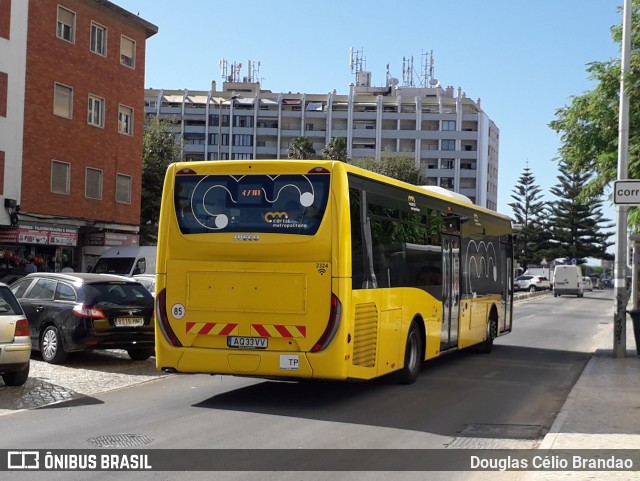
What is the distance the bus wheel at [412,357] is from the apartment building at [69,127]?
21436 millimetres

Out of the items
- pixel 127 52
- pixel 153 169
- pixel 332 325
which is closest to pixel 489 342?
pixel 332 325

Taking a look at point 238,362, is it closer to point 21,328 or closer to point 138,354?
point 21,328

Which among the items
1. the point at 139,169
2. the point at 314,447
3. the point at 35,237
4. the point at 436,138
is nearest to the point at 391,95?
the point at 436,138

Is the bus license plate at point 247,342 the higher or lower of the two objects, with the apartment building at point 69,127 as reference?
lower

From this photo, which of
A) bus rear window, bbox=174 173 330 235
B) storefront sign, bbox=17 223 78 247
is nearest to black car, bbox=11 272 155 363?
bus rear window, bbox=174 173 330 235

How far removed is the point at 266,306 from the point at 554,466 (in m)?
4.23

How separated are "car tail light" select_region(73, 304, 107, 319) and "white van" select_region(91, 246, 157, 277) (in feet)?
46.3

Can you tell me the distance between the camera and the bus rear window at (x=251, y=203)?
33.4 ft

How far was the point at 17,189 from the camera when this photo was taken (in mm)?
30500

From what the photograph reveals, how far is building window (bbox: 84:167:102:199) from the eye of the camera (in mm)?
34375

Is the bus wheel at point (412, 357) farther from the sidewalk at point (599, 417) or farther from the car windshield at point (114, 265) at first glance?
the car windshield at point (114, 265)

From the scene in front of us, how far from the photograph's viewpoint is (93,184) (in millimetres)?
34875

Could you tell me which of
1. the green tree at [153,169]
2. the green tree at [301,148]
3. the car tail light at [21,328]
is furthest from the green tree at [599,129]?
the green tree at [301,148]

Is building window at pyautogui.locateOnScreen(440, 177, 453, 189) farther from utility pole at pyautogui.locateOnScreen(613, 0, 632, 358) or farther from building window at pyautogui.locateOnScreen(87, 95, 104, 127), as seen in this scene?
utility pole at pyautogui.locateOnScreen(613, 0, 632, 358)
